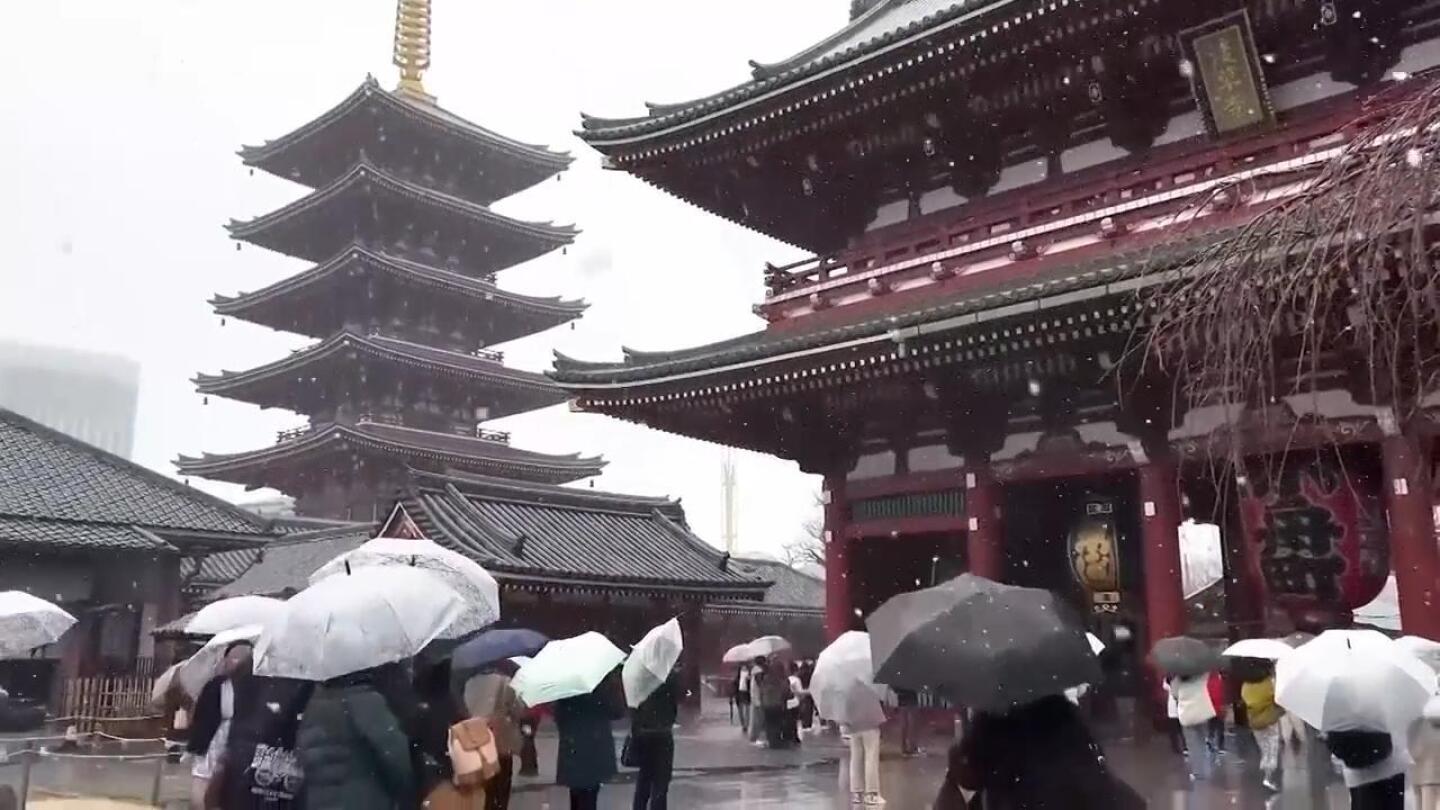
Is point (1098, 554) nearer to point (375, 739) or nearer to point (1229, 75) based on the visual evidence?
point (1229, 75)

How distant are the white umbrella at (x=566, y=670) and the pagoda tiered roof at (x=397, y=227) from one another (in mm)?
26783

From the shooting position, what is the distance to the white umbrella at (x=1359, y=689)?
203 inches

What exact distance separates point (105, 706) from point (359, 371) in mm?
14878

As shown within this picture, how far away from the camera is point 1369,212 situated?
15.3 feet

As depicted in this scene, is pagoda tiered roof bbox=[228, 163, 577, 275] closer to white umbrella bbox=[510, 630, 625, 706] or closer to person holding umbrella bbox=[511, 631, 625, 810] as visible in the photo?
white umbrella bbox=[510, 630, 625, 706]

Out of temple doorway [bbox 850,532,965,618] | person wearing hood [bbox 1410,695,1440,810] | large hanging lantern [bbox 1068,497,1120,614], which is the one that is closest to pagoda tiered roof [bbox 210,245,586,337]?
temple doorway [bbox 850,532,965,618]

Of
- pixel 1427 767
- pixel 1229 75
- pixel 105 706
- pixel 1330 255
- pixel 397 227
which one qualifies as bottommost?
pixel 105 706

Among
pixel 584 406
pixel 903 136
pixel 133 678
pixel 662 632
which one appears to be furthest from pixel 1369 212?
pixel 133 678

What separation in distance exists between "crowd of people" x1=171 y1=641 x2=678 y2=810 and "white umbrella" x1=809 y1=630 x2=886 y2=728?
1.68 metres

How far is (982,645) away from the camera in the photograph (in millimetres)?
4227

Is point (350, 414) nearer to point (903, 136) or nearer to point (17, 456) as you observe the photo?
point (17, 456)

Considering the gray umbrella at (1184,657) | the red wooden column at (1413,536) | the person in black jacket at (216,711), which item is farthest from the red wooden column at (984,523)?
the person in black jacket at (216,711)

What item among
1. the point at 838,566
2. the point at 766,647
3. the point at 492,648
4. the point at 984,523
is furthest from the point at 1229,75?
the point at 766,647

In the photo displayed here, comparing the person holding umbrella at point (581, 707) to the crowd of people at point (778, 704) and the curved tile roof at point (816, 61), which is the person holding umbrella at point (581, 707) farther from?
the crowd of people at point (778, 704)
